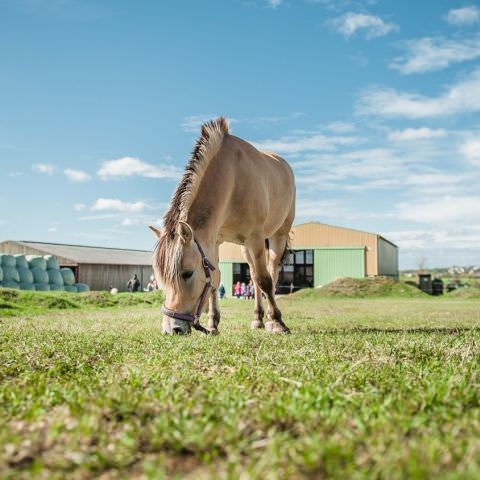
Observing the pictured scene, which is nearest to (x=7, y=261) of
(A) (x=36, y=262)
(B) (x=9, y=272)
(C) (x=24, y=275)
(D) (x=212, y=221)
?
(B) (x=9, y=272)

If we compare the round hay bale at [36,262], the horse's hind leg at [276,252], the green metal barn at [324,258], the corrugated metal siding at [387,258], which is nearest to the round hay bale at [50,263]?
the round hay bale at [36,262]

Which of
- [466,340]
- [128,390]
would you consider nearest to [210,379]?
[128,390]

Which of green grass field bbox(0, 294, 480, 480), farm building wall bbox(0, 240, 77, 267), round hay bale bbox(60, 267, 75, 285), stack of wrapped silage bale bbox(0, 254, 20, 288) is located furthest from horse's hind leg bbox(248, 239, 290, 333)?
farm building wall bbox(0, 240, 77, 267)

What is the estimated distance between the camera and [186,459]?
188cm

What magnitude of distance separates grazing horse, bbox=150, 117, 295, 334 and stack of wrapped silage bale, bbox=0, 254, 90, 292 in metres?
26.3

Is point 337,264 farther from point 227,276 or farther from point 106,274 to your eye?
point 106,274

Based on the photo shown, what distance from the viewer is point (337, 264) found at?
44.4 metres

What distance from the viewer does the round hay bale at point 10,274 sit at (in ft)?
101

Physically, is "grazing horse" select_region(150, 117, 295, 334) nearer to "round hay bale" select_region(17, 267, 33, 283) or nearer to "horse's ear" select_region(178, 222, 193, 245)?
"horse's ear" select_region(178, 222, 193, 245)

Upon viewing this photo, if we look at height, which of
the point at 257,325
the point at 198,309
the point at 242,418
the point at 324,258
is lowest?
the point at 257,325

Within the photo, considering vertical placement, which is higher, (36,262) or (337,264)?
(337,264)

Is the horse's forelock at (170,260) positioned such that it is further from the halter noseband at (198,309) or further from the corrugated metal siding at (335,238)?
the corrugated metal siding at (335,238)

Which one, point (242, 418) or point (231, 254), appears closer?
point (242, 418)

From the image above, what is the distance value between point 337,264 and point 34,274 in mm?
24456
